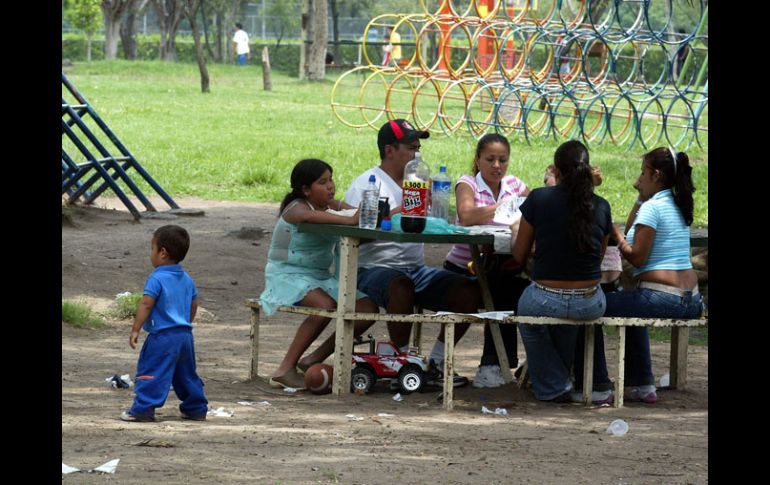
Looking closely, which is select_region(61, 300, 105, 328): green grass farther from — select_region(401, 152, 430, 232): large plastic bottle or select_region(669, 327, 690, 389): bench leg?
select_region(669, 327, 690, 389): bench leg

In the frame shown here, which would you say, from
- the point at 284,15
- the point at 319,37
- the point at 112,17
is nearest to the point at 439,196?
the point at 319,37

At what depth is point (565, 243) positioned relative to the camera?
5.81m

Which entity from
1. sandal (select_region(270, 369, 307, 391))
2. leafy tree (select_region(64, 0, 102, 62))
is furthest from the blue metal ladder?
leafy tree (select_region(64, 0, 102, 62))

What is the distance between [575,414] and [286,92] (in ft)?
83.8

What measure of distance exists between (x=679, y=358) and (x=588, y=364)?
0.72m

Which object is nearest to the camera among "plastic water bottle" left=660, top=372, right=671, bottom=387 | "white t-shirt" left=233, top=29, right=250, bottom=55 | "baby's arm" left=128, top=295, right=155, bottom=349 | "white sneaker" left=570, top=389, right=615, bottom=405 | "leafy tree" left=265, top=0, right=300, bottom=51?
"baby's arm" left=128, top=295, right=155, bottom=349

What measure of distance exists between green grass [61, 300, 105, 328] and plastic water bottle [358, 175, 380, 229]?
2.78 metres

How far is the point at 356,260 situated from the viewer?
19.9ft

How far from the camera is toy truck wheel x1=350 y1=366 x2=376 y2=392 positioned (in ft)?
20.4

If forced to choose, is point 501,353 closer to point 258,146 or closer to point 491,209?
point 491,209

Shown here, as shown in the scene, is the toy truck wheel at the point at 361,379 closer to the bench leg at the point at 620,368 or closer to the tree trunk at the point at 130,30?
the bench leg at the point at 620,368

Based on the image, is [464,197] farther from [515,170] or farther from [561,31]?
[561,31]

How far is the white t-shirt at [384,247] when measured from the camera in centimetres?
645
